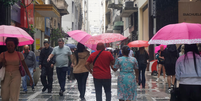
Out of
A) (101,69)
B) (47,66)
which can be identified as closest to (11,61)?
(101,69)

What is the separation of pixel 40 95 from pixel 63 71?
1099 millimetres

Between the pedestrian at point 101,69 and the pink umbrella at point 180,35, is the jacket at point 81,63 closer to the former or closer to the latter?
the pedestrian at point 101,69

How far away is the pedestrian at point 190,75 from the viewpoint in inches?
171

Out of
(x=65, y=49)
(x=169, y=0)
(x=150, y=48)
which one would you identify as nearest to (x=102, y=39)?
(x=65, y=49)

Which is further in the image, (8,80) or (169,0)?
(169,0)

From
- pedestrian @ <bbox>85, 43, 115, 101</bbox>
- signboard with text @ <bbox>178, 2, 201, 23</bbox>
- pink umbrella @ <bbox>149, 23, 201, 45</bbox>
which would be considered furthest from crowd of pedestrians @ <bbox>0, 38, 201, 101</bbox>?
signboard with text @ <bbox>178, 2, 201, 23</bbox>

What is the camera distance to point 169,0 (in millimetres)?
→ 17781

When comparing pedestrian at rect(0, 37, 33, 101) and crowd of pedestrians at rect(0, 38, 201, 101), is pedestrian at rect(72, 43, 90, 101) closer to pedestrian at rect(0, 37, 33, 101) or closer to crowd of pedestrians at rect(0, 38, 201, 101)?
crowd of pedestrians at rect(0, 38, 201, 101)

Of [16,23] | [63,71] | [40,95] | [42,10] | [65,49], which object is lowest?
[40,95]

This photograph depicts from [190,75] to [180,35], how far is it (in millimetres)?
686

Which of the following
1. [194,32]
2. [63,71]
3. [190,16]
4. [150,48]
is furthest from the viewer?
[150,48]

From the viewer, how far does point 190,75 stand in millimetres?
4371

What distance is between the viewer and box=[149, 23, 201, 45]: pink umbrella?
14.1ft

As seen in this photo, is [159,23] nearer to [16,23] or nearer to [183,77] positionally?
[16,23]
